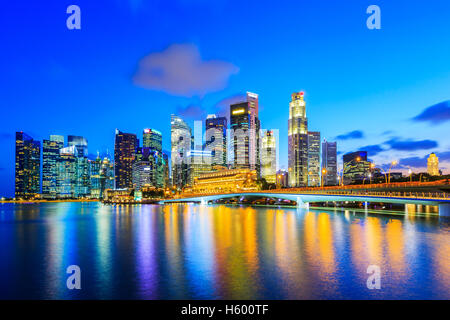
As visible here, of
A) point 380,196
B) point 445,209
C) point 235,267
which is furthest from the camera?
point 380,196

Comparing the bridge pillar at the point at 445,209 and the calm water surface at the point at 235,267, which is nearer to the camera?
the calm water surface at the point at 235,267

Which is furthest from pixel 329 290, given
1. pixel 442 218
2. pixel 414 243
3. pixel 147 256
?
pixel 442 218

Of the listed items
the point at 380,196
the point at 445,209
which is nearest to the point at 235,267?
the point at 380,196

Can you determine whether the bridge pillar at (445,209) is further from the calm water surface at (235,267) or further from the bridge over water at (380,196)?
the calm water surface at (235,267)

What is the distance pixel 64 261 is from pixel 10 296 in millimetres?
11011

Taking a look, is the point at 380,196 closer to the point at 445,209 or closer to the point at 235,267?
the point at 445,209

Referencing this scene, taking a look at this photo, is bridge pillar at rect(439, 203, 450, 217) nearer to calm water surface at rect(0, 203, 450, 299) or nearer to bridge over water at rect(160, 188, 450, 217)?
bridge over water at rect(160, 188, 450, 217)

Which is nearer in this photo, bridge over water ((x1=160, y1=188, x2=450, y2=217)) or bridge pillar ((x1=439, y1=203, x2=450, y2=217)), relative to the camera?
bridge over water ((x1=160, y1=188, x2=450, y2=217))

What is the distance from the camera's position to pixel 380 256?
31.0 meters

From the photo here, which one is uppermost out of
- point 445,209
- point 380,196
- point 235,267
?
point 380,196

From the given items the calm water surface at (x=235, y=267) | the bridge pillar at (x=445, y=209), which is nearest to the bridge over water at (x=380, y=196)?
the bridge pillar at (x=445, y=209)

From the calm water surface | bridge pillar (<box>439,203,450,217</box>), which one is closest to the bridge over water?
bridge pillar (<box>439,203,450,217</box>)

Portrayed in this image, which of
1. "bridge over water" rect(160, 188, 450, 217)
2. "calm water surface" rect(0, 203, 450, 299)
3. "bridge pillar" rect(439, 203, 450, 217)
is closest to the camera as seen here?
"calm water surface" rect(0, 203, 450, 299)
